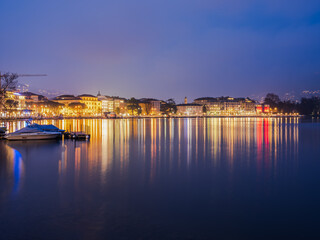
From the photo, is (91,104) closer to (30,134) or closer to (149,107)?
(149,107)

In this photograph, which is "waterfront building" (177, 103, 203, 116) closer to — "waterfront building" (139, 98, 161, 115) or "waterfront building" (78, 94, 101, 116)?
"waterfront building" (139, 98, 161, 115)

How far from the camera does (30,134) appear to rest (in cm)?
2352

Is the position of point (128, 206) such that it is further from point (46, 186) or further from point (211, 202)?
point (46, 186)

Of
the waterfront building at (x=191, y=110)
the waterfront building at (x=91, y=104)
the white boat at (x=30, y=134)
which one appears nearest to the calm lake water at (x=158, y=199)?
the white boat at (x=30, y=134)

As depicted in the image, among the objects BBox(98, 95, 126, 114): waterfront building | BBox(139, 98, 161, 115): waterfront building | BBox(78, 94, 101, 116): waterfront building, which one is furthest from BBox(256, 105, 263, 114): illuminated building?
BBox(78, 94, 101, 116): waterfront building

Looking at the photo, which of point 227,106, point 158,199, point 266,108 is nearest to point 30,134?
point 158,199

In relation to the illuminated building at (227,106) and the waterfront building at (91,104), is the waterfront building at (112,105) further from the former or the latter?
the illuminated building at (227,106)

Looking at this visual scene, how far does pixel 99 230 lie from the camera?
243 inches

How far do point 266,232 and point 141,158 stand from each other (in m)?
10.2

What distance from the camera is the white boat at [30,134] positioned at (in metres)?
23.2

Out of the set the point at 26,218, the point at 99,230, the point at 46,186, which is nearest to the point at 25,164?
the point at 46,186

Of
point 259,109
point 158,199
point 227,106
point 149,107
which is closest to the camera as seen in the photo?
point 158,199

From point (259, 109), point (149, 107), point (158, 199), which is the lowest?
point (158, 199)

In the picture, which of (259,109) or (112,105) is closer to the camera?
(112,105)
